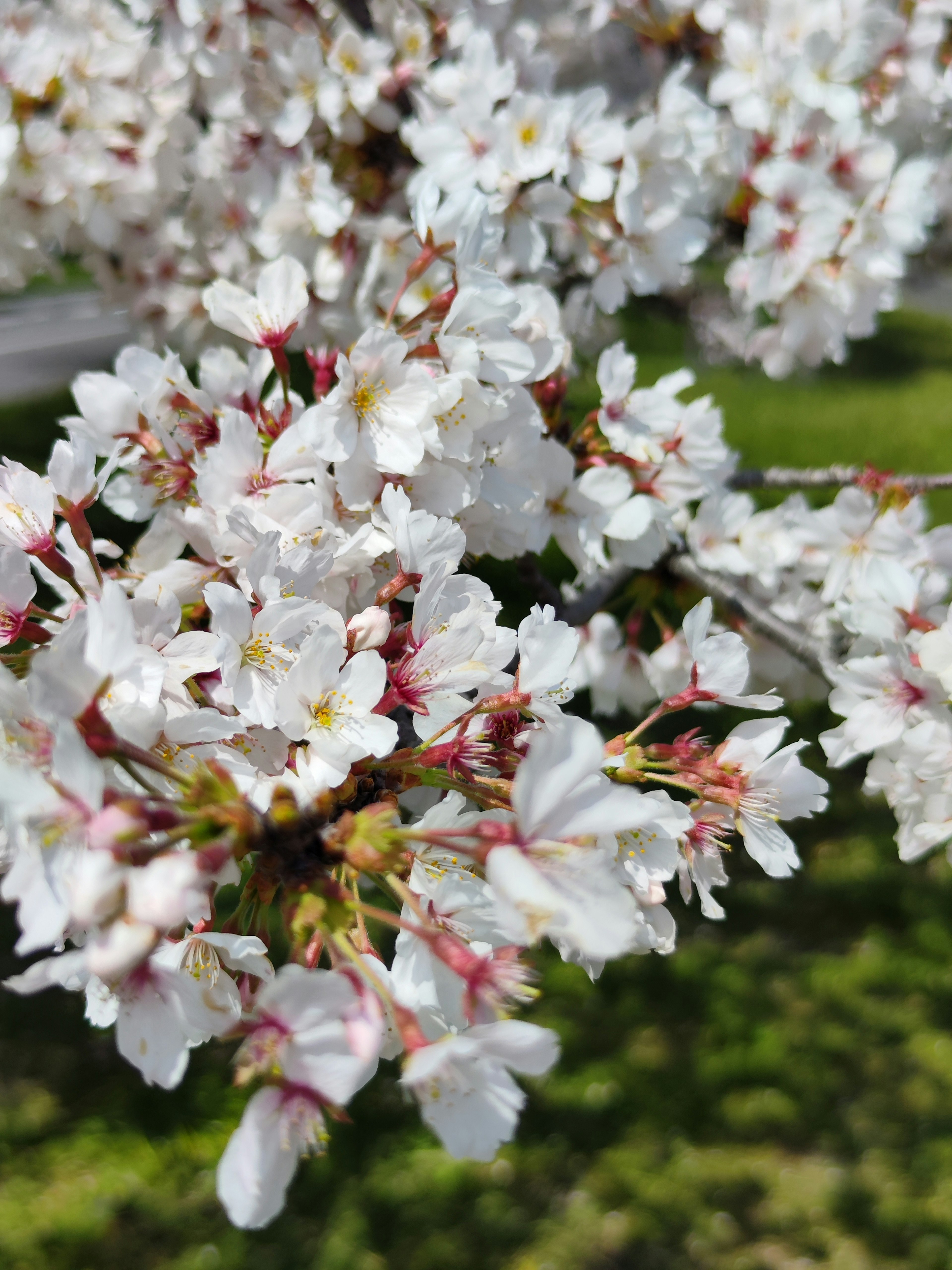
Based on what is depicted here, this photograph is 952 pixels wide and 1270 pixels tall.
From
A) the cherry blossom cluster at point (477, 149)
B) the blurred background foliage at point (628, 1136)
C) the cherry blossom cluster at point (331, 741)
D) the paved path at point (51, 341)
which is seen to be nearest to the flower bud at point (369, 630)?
the cherry blossom cluster at point (331, 741)

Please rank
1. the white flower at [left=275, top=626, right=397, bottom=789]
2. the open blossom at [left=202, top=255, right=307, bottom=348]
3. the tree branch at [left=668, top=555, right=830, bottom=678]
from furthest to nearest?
the tree branch at [left=668, top=555, right=830, bottom=678]
the open blossom at [left=202, top=255, right=307, bottom=348]
the white flower at [left=275, top=626, right=397, bottom=789]

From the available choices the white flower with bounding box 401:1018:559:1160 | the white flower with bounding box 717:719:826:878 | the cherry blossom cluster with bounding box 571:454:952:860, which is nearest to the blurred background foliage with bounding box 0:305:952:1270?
the cherry blossom cluster with bounding box 571:454:952:860

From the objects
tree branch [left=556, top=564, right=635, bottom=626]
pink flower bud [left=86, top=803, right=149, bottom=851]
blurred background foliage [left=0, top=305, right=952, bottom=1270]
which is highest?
pink flower bud [left=86, top=803, right=149, bottom=851]

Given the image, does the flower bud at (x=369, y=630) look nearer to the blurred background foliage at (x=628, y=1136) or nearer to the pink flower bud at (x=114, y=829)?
the pink flower bud at (x=114, y=829)

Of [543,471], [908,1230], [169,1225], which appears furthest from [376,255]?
[908,1230]

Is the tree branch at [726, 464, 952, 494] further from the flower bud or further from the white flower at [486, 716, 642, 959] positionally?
the white flower at [486, 716, 642, 959]

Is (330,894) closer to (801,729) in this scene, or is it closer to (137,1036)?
(137,1036)

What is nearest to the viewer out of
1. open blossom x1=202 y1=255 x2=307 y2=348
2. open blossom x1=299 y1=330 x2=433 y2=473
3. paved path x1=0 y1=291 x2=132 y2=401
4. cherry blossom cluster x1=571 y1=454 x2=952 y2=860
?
open blossom x1=299 y1=330 x2=433 y2=473
